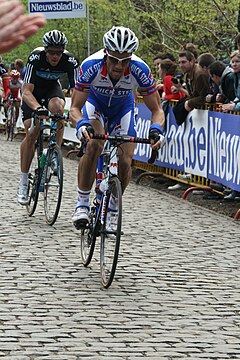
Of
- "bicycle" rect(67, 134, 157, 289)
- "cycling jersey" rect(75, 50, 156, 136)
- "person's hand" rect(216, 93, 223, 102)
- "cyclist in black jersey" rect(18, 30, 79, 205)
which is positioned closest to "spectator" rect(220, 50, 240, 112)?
"person's hand" rect(216, 93, 223, 102)

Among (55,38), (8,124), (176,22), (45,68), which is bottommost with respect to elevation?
(8,124)

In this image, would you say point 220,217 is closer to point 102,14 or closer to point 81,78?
point 81,78

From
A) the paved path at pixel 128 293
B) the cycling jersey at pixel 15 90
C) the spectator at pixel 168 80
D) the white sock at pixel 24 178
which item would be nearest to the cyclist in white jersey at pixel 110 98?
the paved path at pixel 128 293

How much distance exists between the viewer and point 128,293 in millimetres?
8062

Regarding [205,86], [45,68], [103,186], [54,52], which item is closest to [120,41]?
[103,186]

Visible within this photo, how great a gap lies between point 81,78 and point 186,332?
2912 mm

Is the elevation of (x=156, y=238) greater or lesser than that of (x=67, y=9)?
lesser

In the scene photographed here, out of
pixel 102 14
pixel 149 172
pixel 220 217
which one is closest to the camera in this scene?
pixel 220 217

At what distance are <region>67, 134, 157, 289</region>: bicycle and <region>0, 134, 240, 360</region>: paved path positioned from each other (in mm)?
195

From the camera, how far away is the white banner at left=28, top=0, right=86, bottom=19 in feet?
81.6

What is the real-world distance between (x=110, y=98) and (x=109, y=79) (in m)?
0.22

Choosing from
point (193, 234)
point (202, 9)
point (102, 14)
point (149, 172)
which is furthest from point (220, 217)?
point (102, 14)

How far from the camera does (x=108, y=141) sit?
28.8 ft

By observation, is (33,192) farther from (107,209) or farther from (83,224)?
(107,209)
